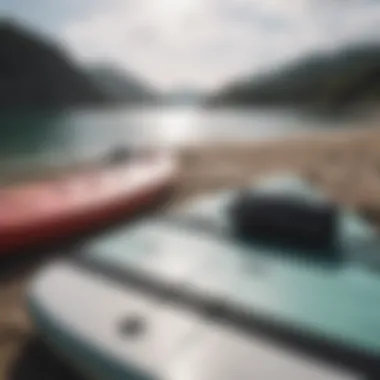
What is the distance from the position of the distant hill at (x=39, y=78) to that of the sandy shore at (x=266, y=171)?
12206 millimetres

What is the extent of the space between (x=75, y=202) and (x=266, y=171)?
9.78 ft

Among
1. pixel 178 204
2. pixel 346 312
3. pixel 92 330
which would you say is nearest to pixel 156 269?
pixel 92 330

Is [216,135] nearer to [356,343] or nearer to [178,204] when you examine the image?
[178,204]

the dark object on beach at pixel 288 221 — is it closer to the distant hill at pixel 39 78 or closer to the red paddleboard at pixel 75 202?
the red paddleboard at pixel 75 202

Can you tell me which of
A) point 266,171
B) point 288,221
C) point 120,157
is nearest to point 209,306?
point 288,221

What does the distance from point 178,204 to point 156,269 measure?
2290 mm

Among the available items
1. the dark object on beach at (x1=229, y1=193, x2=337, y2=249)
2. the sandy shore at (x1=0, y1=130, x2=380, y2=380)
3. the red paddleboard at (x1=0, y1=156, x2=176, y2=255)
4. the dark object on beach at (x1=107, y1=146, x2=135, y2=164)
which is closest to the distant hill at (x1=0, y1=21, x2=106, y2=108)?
the sandy shore at (x1=0, y1=130, x2=380, y2=380)

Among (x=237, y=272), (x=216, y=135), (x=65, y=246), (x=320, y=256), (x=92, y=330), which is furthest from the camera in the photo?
(x=216, y=135)

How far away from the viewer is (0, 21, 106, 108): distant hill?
17.7 m

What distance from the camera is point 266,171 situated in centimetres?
554

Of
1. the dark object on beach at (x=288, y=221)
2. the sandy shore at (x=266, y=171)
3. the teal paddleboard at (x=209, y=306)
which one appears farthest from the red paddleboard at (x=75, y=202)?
the dark object on beach at (x=288, y=221)

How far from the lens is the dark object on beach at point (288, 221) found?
2.09 meters

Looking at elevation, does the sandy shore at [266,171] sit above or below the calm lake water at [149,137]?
above

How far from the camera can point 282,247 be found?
2.10 meters
